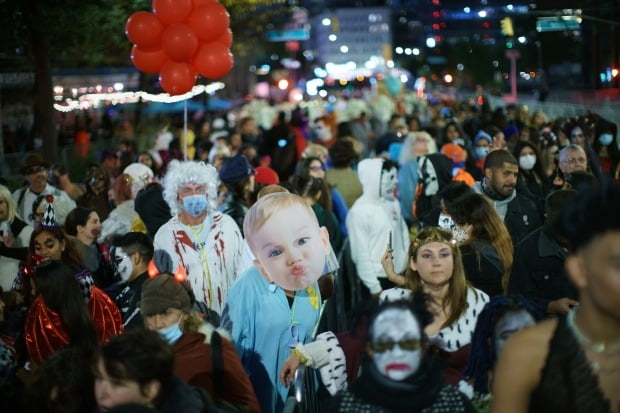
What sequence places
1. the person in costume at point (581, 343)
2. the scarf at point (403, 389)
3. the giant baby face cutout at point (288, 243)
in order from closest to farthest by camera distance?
the person in costume at point (581, 343) < the scarf at point (403, 389) < the giant baby face cutout at point (288, 243)

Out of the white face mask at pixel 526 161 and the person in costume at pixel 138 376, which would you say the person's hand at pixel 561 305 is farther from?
the white face mask at pixel 526 161

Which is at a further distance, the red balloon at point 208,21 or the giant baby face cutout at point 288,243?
the red balloon at point 208,21

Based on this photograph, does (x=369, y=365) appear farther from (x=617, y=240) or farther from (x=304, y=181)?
(x=304, y=181)

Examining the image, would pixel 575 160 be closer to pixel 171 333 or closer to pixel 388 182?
pixel 388 182

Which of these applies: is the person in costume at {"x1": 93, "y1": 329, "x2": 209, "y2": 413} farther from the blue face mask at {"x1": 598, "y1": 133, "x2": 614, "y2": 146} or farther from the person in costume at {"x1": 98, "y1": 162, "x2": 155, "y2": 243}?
the blue face mask at {"x1": 598, "y1": 133, "x2": 614, "y2": 146}

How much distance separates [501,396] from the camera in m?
3.68

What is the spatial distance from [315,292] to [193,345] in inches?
69.5

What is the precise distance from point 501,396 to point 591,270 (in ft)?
1.78

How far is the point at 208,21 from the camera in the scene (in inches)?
459

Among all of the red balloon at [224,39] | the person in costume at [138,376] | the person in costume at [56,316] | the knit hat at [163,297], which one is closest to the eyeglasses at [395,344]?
the person in costume at [138,376]

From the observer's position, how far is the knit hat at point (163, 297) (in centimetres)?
529

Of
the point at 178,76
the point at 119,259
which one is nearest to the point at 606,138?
the point at 178,76

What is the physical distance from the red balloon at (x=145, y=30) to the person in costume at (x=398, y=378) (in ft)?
26.8

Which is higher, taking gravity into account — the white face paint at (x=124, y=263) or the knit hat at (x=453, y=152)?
the white face paint at (x=124, y=263)
